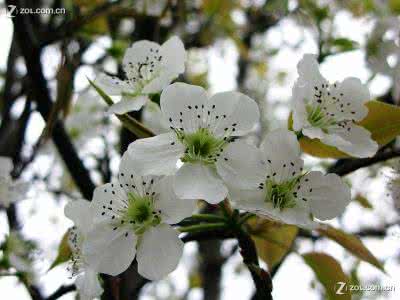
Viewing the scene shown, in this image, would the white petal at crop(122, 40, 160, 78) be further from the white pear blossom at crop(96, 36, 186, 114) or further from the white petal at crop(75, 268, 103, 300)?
the white petal at crop(75, 268, 103, 300)

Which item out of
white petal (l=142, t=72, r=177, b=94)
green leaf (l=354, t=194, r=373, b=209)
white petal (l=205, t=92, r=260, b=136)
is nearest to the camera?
white petal (l=205, t=92, r=260, b=136)

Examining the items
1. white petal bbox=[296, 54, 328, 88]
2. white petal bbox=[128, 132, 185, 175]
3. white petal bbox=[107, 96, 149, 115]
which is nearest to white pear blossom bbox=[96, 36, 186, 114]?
white petal bbox=[107, 96, 149, 115]

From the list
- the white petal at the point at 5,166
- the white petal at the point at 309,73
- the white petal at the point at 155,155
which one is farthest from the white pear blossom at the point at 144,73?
the white petal at the point at 5,166

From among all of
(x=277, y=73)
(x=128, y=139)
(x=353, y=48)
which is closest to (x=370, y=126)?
(x=353, y=48)

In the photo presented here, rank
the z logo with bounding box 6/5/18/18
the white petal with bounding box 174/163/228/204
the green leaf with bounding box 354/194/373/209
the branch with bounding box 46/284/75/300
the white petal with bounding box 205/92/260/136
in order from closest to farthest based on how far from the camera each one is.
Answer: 1. the white petal with bounding box 174/163/228/204
2. the white petal with bounding box 205/92/260/136
3. the branch with bounding box 46/284/75/300
4. the z logo with bounding box 6/5/18/18
5. the green leaf with bounding box 354/194/373/209

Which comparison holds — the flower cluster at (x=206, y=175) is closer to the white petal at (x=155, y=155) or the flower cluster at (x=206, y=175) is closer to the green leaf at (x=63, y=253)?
the white petal at (x=155, y=155)

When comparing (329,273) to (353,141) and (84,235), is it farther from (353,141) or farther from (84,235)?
(84,235)

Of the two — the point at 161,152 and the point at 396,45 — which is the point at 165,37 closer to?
the point at 396,45

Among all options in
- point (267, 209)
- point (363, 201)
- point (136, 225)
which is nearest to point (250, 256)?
point (267, 209)
